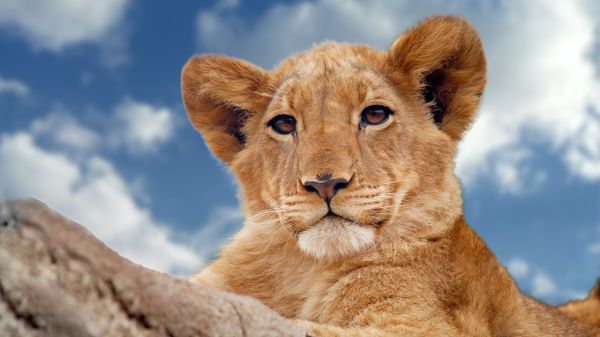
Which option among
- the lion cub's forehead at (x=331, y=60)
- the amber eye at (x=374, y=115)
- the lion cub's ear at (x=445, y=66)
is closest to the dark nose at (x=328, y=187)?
the amber eye at (x=374, y=115)

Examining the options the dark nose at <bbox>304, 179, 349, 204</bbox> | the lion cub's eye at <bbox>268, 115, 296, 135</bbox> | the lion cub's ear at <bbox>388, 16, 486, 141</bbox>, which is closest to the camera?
the dark nose at <bbox>304, 179, 349, 204</bbox>

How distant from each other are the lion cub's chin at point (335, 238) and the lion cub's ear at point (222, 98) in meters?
1.17

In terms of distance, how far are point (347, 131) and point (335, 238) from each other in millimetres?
599

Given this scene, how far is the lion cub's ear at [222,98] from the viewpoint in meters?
4.92

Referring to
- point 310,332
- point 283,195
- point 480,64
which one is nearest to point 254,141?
point 283,195

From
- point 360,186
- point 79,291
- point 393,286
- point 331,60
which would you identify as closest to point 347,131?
point 360,186

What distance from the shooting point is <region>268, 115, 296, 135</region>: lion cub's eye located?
4.46 m

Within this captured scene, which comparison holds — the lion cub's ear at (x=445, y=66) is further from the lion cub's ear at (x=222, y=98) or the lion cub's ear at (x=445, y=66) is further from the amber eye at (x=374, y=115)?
the lion cub's ear at (x=222, y=98)

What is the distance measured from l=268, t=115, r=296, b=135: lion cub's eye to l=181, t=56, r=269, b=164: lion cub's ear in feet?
1.01

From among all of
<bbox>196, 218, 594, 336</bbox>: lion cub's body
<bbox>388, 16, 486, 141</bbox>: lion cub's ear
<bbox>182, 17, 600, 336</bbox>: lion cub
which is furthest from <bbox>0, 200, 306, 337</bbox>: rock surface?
<bbox>388, 16, 486, 141</bbox>: lion cub's ear

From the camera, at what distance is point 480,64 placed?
15.6 feet

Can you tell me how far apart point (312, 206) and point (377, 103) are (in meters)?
0.81

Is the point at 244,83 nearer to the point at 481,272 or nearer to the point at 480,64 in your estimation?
the point at 480,64

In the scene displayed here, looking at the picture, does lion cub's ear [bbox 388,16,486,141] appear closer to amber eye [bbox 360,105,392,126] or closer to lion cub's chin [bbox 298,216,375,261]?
amber eye [bbox 360,105,392,126]
